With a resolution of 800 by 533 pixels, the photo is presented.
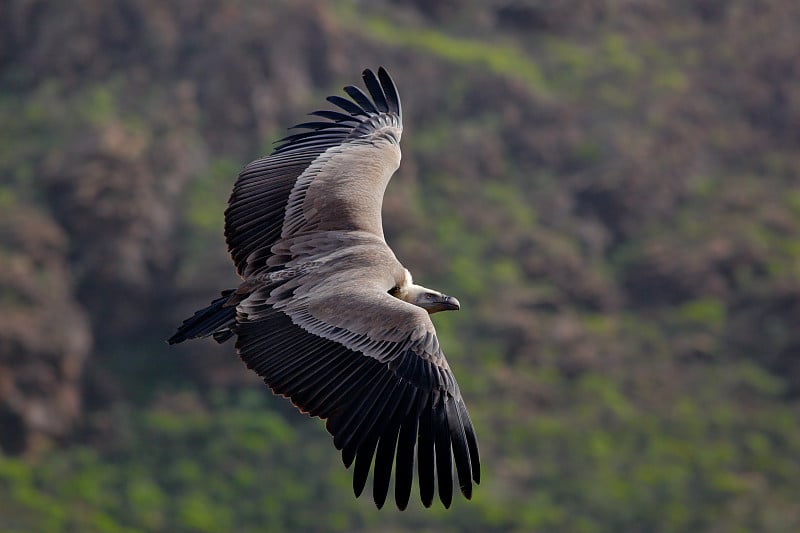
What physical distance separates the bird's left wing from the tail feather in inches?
14.8

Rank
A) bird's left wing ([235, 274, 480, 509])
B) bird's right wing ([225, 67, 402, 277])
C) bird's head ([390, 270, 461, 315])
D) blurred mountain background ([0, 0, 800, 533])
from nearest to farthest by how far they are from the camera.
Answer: bird's left wing ([235, 274, 480, 509]), bird's head ([390, 270, 461, 315]), bird's right wing ([225, 67, 402, 277]), blurred mountain background ([0, 0, 800, 533])

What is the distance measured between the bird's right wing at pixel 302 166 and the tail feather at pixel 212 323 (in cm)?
43

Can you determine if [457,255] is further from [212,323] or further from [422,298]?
[212,323]

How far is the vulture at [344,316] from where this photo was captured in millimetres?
10266

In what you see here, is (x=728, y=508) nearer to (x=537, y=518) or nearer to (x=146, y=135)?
(x=537, y=518)

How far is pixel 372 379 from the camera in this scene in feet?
34.7

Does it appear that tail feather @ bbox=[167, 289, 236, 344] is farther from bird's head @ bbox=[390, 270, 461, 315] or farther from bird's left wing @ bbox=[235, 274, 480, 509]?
bird's head @ bbox=[390, 270, 461, 315]

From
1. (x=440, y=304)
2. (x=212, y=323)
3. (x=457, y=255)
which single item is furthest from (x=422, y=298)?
(x=457, y=255)

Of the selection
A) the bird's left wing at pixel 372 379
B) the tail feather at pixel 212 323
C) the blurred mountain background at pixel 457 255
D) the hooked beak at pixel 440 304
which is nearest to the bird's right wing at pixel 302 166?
the tail feather at pixel 212 323

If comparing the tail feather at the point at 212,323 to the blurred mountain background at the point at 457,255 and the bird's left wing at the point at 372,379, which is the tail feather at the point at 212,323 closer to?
the bird's left wing at the point at 372,379

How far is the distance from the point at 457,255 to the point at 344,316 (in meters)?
16.8

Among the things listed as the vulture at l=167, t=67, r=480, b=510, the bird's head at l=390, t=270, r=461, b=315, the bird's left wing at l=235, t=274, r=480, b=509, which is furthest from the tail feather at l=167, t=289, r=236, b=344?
the bird's head at l=390, t=270, r=461, b=315

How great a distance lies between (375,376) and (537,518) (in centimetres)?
1431

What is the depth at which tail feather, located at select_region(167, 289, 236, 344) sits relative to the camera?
38.6ft
